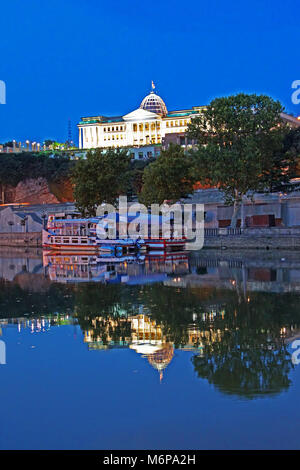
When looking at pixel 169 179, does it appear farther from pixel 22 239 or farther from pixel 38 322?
pixel 38 322

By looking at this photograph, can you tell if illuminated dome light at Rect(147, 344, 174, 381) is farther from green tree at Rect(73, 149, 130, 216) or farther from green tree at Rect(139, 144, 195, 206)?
green tree at Rect(73, 149, 130, 216)

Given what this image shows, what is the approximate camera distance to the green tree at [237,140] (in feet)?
152

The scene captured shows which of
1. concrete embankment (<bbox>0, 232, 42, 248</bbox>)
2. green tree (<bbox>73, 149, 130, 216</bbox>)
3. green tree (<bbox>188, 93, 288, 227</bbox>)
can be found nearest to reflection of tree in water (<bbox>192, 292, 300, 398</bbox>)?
green tree (<bbox>188, 93, 288, 227</bbox>)

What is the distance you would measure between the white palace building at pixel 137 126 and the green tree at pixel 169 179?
102 metres

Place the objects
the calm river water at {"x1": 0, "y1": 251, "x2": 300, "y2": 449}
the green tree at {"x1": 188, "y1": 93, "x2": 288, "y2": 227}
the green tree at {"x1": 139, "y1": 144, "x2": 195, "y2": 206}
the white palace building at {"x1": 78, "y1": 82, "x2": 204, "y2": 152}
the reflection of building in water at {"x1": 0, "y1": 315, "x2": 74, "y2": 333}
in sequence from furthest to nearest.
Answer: the white palace building at {"x1": 78, "y1": 82, "x2": 204, "y2": 152} → the green tree at {"x1": 139, "y1": 144, "x2": 195, "y2": 206} → the green tree at {"x1": 188, "y1": 93, "x2": 288, "y2": 227} → the reflection of building in water at {"x1": 0, "y1": 315, "x2": 74, "y2": 333} → the calm river water at {"x1": 0, "y1": 251, "x2": 300, "y2": 449}

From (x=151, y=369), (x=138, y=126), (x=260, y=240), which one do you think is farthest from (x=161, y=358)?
(x=138, y=126)

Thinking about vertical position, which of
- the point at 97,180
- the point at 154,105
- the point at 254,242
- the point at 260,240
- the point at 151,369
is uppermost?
the point at 154,105

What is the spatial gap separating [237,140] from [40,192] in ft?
243

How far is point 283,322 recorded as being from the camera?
13312 mm

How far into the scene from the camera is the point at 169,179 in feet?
188

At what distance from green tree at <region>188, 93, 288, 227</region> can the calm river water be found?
1116 inches

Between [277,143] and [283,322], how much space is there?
38592 millimetres

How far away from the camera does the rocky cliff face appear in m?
115

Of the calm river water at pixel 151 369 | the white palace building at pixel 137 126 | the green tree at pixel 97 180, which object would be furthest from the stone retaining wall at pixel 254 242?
the white palace building at pixel 137 126
